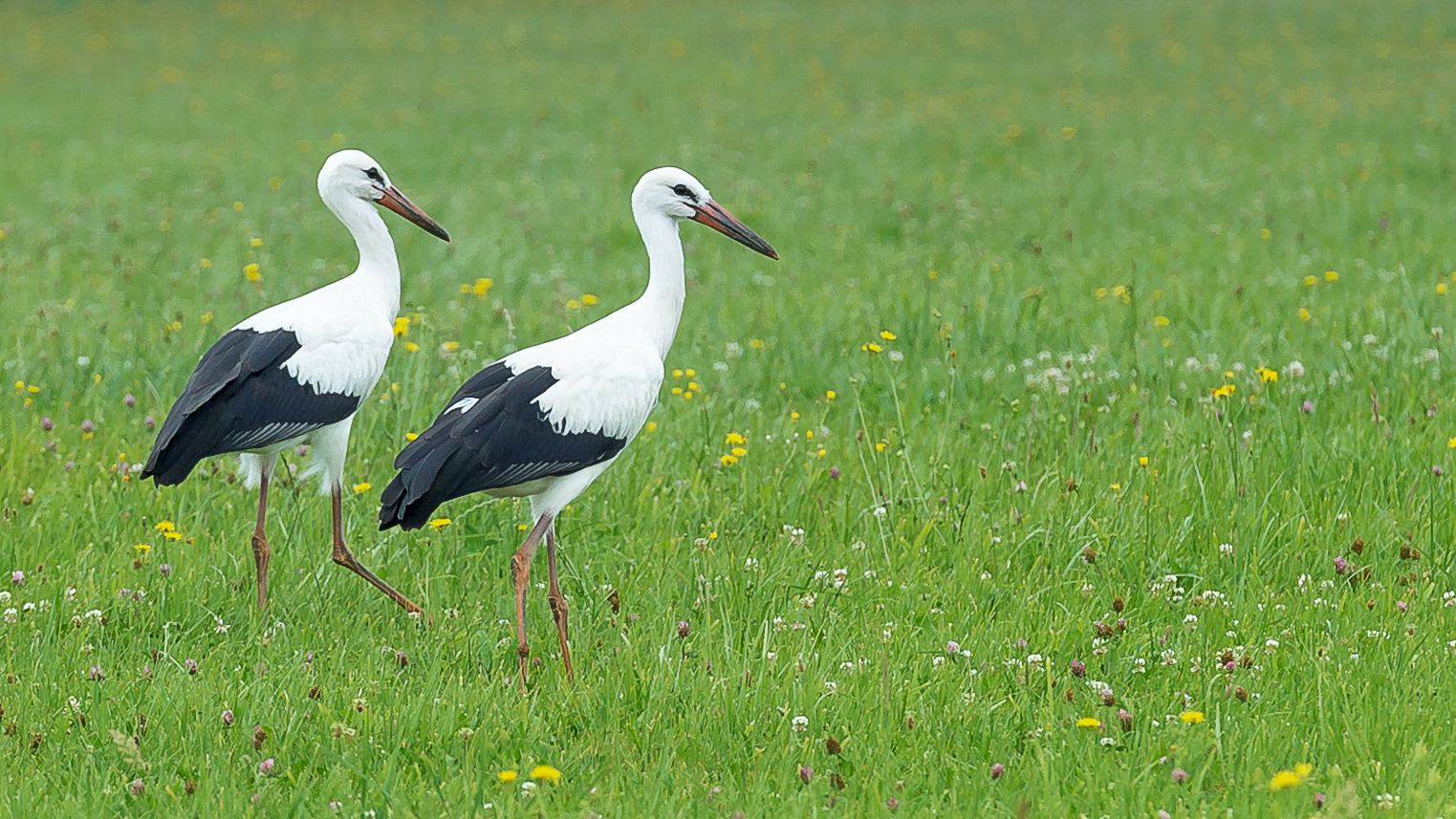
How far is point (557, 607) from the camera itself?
406 cm

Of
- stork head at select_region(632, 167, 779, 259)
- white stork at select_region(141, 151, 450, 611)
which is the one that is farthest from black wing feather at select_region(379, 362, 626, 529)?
stork head at select_region(632, 167, 779, 259)

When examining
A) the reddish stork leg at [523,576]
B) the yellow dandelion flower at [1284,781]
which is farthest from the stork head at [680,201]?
the yellow dandelion flower at [1284,781]

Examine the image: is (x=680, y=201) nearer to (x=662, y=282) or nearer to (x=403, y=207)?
(x=662, y=282)

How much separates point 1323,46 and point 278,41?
664 inches

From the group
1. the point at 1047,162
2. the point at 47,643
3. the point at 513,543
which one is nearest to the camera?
the point at 47,643

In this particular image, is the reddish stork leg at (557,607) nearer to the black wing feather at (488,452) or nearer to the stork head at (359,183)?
the black wing feather at (488,452)

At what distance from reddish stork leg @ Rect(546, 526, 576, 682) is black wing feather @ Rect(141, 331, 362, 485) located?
836mm

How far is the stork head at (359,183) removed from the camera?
4.83m

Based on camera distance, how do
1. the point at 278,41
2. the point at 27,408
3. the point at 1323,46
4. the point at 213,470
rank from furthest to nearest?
the point at 278,41
the point at 1323,46
the point at 27,408
the point at 213,470

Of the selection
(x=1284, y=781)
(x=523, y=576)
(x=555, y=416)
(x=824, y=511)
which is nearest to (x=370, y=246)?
(x=555, y=416)

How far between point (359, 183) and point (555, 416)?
1298 millimetres

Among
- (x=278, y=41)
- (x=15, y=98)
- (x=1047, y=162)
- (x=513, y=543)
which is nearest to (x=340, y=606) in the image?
(x=513, y=543)

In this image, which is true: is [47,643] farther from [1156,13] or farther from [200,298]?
[1156,13]

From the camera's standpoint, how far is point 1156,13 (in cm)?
2709
